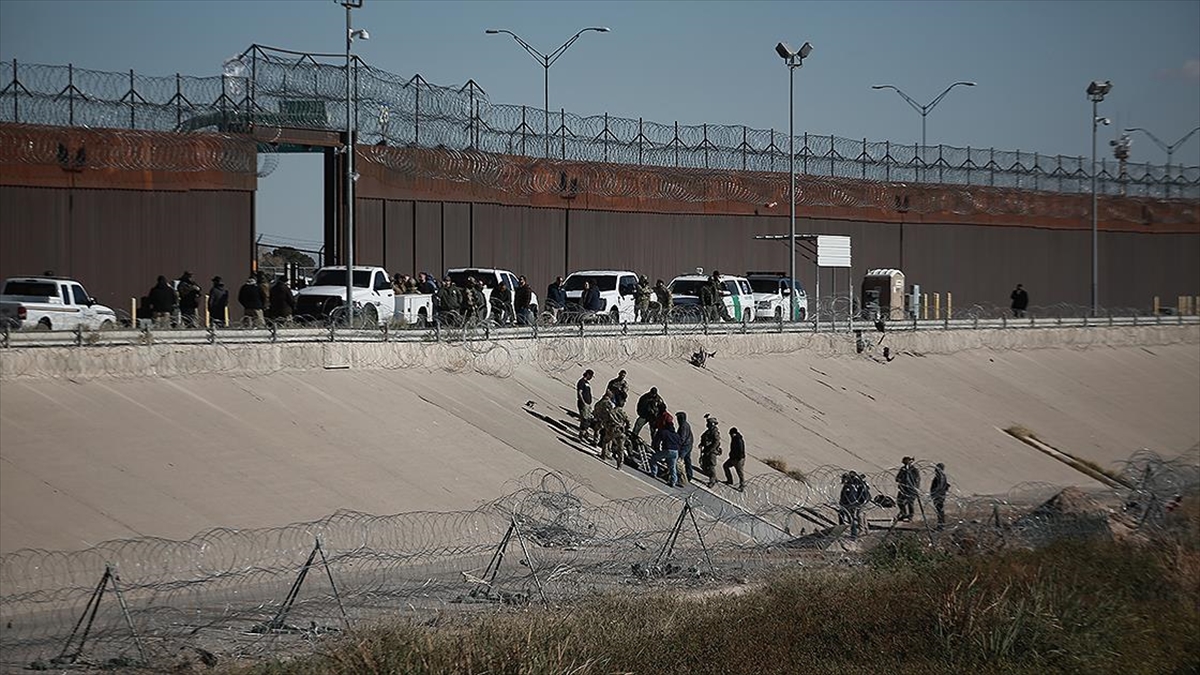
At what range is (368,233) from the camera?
4141 cm

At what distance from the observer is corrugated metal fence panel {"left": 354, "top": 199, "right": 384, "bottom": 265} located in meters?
41.1

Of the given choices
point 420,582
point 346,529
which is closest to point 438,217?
point 346,529

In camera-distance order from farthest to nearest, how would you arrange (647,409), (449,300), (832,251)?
(832,251) → (449,300) → (647,409)

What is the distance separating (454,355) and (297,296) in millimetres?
5172

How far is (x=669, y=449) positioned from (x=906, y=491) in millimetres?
5669

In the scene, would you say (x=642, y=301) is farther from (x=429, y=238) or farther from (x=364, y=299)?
(x=364, y=299)

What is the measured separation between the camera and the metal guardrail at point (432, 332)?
24875 millimetres

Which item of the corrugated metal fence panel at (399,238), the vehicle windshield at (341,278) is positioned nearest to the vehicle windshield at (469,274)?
the vehicle windshield at (341,278)

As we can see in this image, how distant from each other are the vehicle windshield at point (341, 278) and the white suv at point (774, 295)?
43.9ft

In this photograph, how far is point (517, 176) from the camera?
45594 mm

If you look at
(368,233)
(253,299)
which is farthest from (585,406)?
(368,233)

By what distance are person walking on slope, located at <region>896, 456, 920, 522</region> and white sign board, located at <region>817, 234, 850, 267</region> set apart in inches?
A: 971

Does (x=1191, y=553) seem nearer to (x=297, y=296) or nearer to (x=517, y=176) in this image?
(x=297, y=296)

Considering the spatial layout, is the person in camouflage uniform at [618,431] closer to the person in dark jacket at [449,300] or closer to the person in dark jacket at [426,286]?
the person in dark jacket at [449,300]
